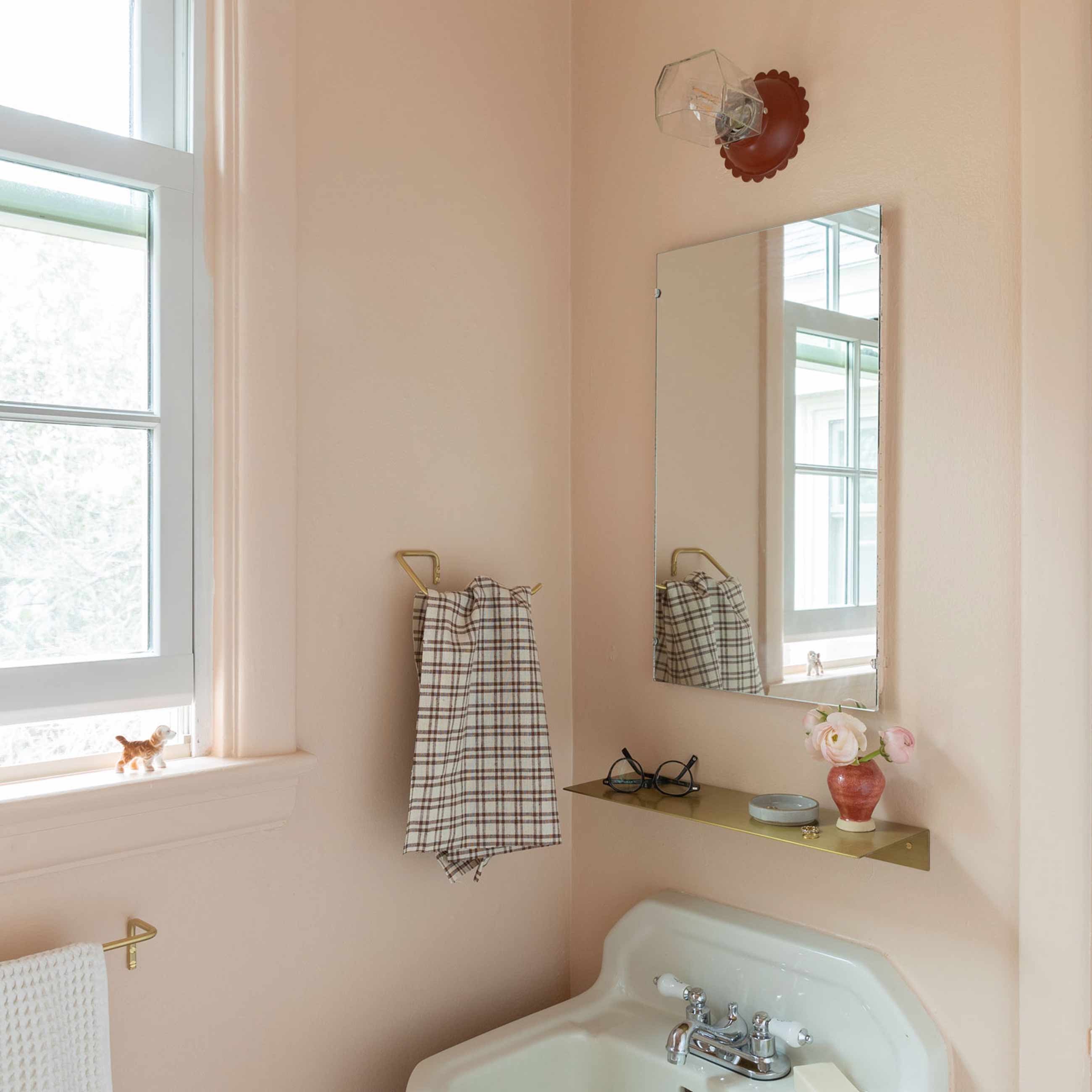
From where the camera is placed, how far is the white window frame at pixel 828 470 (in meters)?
1.33

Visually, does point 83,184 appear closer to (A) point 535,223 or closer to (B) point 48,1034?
(A) point 535,223

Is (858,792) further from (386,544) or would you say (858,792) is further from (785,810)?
(386,544)

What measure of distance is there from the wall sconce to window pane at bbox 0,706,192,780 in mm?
1041

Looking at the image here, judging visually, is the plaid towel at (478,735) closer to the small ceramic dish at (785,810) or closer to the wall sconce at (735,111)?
the small ceramic dish at (785,810)

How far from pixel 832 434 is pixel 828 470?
0.05 m

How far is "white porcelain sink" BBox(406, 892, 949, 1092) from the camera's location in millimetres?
1250

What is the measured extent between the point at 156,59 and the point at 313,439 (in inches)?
21.0

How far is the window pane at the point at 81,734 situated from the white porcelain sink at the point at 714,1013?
600 millimetres

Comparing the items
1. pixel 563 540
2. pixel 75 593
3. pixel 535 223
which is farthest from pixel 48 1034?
pixel 535 223

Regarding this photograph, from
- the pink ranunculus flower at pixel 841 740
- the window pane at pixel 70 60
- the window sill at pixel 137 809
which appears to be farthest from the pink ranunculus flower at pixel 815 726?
the window pane at pixel 70 60

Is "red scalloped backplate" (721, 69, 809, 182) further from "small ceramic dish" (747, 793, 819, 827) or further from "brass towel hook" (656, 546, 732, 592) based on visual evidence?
"small ceramic dish" (747, 793, 819, 827)

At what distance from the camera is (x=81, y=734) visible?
120 centimetres

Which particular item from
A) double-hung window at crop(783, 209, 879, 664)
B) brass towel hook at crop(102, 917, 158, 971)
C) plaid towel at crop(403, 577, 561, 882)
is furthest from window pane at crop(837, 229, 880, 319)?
brass towel hook at crop(102, 917, 158, 971)

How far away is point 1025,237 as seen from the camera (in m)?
1.16
